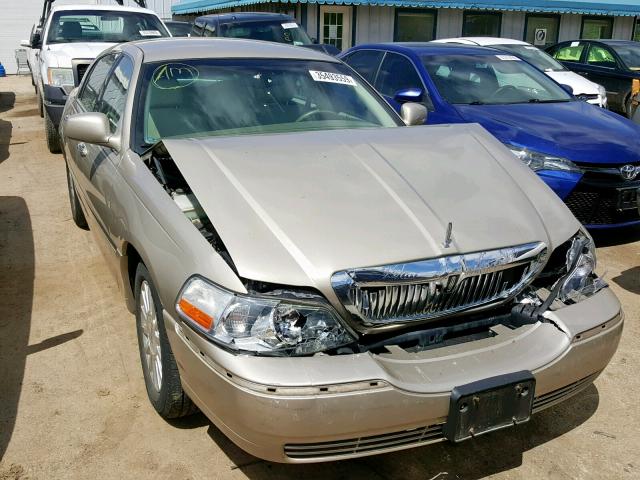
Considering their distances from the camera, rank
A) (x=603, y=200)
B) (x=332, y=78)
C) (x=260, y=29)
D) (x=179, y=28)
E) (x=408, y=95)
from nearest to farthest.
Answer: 1. (x=332, y=78)
2. (x=603, y=200)
3. (x=408, y=95)
4. (x=260, y=29)
5. (x=179, y=28)

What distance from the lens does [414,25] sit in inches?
734

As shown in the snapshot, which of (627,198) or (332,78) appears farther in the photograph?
(627,198)

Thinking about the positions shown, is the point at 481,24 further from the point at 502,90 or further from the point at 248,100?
the point at 248,100

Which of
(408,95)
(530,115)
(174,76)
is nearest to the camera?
(174,76)

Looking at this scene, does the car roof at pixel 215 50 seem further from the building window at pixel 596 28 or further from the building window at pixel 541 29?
the building window at pixel 596 28

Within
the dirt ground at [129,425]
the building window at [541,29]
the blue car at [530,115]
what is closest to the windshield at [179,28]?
the blue car at [530,115]

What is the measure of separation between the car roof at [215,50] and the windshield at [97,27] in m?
4.96

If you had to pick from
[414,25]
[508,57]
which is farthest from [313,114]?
[414,25]

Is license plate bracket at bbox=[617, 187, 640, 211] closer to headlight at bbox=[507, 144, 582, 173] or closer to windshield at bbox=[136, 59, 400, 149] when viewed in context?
headlight at bbox=[507, 144, 582, 173]

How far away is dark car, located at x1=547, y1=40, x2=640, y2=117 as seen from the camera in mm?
11320

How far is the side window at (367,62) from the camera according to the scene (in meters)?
7.25

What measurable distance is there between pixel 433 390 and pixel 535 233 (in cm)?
86

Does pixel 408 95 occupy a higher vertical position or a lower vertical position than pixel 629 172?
higher

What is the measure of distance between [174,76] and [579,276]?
2333 millimetres
